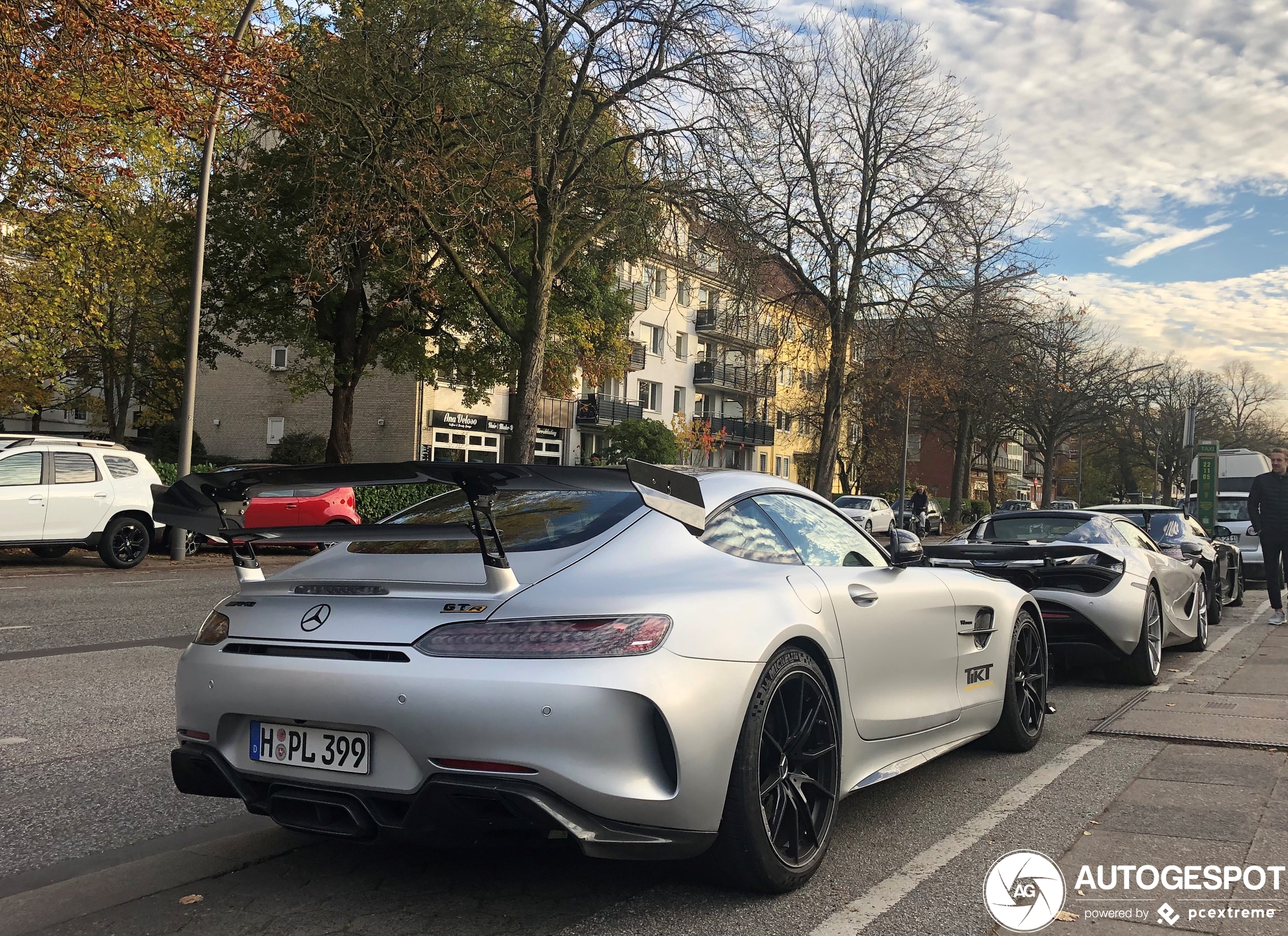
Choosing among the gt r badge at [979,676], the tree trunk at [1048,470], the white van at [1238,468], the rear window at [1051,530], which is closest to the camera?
the gt r badge at [979,676]

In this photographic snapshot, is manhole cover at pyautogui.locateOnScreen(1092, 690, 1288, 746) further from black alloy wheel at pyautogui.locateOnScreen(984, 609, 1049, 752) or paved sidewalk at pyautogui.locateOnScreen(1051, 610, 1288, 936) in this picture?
black alloy wheel at pyautogui.locateOnScreen(984, 609, 1049, 752)

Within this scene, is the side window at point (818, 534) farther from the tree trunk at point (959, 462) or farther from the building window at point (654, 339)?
the building window at point (654, 339)

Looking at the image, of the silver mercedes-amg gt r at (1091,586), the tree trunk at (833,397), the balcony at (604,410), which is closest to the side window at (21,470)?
the silver mercedes-amg gt r at (1091,586)

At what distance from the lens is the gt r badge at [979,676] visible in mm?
4969

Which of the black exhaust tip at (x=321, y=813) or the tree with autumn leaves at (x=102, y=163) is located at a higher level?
the tree with autumn leaves at (x=102, y=163)

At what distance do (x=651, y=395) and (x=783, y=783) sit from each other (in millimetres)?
53923

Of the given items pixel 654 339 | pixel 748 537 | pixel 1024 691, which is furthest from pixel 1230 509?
pixel 654 339

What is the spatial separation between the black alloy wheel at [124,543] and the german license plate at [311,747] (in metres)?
15.0

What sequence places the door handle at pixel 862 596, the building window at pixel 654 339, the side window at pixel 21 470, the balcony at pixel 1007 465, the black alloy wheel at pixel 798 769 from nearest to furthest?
1. the black alloy wheel at pixel 798 769
2. the door handle at pixel 862 596
3. the side window at pixel 21 470
4. the building window at pixel 654 339
5. the balcony at pixel 1007 465

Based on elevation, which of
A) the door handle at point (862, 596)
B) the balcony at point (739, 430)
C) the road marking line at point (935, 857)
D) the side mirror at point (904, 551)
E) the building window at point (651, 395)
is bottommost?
the road marking line at point (935, 857)

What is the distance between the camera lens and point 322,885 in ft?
11.7

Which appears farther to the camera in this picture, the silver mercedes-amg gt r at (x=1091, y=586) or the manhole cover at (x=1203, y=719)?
the silver mercedes-amg gt r at (x=1091, y=586)

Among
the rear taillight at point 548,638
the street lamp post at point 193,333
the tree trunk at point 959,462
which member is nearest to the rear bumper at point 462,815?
the rear taillight at point 548,638

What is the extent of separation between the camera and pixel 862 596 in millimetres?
4164
